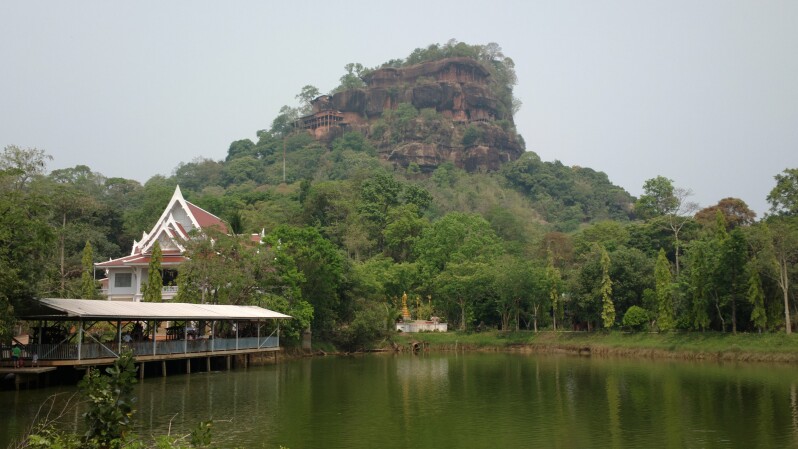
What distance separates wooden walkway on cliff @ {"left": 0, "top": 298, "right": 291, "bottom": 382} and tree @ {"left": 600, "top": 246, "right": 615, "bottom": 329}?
21618 millimetres

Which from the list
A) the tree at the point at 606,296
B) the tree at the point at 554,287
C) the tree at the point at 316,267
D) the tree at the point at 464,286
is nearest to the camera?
the tree at the point at 316,267

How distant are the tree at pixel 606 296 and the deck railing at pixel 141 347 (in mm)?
21649

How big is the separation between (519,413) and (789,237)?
24.3 metres

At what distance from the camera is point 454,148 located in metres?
122

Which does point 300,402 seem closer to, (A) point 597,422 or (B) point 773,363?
(A) point 597,422

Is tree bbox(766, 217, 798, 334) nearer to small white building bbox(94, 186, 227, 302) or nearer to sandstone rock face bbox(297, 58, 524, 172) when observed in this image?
small white building bbox(94, 186, 227, 302)

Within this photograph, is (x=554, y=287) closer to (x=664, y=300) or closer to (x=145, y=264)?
(x=664, y=300)

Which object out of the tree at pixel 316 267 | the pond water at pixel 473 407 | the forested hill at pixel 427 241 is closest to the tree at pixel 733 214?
the forested hill at pixel 427 241

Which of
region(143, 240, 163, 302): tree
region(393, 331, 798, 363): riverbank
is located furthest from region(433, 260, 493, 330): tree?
region(143, 240, 163, 302): tree

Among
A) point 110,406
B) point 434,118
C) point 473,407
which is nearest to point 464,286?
point 473,407

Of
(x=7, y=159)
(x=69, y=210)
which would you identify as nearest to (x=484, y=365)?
(x=7, y=159)

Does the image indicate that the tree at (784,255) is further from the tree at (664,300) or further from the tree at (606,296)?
the tree at (606,296)

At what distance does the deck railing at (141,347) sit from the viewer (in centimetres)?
2575

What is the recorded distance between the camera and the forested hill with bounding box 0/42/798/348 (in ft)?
130
